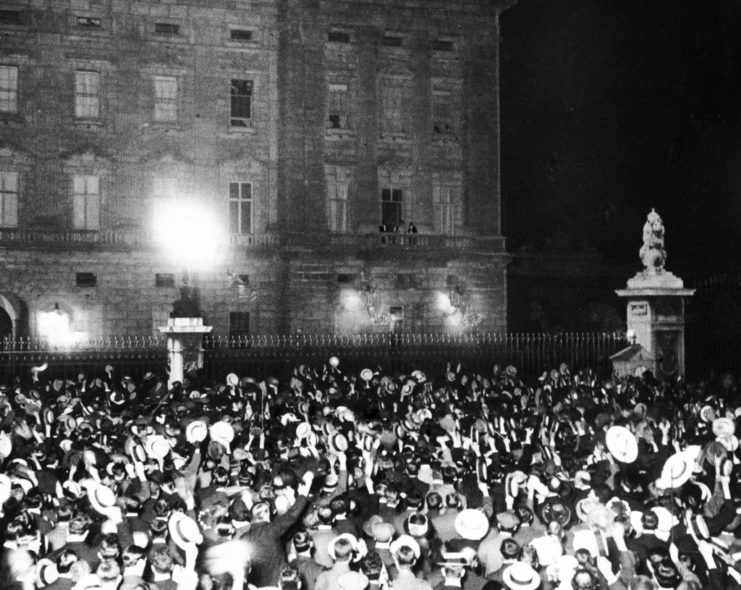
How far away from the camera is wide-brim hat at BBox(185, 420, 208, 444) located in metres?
13.3

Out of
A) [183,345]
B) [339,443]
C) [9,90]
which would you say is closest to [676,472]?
[339,443]

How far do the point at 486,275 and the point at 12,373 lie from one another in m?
22.1

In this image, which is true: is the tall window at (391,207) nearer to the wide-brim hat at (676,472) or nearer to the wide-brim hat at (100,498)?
the wide-brim hat at (676,472)

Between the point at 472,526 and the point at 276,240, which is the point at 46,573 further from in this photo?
the point at 276,240

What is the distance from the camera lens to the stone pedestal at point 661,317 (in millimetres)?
23594

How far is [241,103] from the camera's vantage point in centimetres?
3959

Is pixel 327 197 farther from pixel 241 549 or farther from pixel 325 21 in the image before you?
pixel 241 549

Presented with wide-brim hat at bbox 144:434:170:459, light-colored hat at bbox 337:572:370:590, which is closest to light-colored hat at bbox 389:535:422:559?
light-colored hat at bbox 337:572:370:590

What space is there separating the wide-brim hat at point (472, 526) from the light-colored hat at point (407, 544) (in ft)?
1.52

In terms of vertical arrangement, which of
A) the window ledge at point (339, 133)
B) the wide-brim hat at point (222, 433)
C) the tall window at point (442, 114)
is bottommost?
the wide-brim hat at point (222, 433)

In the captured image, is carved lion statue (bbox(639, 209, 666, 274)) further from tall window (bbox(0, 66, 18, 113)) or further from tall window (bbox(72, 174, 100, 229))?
tall window (bbox(0, 66, 18, 113))

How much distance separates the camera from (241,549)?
878cm

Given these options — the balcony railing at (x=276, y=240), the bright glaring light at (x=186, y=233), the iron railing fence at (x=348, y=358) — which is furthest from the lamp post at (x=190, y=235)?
the iron railing fence at (x=348, y=358)

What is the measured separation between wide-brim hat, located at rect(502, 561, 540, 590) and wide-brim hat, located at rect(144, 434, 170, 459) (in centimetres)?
606
